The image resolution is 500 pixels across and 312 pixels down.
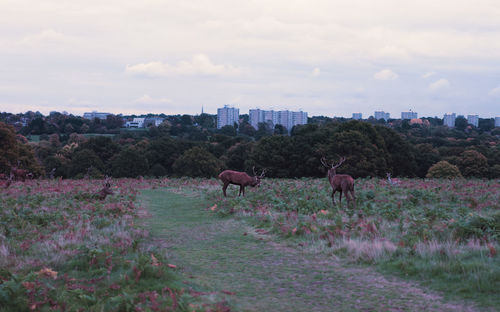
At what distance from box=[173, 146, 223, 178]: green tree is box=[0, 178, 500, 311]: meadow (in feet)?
154

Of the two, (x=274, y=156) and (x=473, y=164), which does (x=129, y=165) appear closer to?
(x=274, y=156)

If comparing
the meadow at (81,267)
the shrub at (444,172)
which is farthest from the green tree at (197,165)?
the meadow at (81,267)

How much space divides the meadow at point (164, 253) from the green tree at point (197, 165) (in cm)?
4706

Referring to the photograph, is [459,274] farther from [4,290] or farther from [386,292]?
[4,290]

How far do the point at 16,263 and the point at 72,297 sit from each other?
299 cm

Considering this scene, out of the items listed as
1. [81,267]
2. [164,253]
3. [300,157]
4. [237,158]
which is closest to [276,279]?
[164,253]

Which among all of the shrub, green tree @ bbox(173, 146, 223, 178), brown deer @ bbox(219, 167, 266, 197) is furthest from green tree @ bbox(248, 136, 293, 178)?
brown deer @ bbox(219, 167, 266, 197)

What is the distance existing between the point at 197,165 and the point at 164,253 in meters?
56.3

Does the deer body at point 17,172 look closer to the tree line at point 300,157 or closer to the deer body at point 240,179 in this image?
the tree line at point 300,157

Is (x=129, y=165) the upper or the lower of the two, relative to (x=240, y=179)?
lower

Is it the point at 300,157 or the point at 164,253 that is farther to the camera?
the point at 300,157

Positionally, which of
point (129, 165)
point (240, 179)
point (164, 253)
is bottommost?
point (129, 165)

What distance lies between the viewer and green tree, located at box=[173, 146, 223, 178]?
6706 centimetres

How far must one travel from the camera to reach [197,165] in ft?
220
